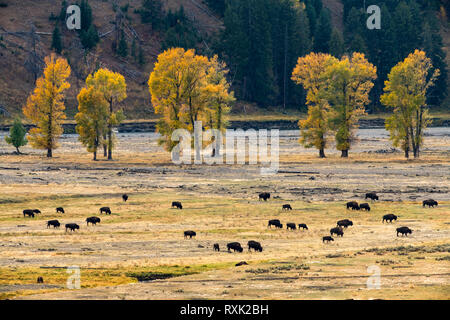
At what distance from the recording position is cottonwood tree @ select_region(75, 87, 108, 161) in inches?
3351

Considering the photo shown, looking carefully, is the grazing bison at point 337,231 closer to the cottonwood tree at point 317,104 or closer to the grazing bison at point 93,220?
the grazing bison at point 93,220

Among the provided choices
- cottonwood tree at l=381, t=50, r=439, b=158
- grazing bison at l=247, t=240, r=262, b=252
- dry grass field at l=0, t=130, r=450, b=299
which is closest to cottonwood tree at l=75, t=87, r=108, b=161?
dry grass field at l=0, t=130, r=450, b=299

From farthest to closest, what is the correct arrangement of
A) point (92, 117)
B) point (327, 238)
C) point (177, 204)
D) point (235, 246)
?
point (92, 117) → point (177, 204) → point (327, 238) → point (235, 246)

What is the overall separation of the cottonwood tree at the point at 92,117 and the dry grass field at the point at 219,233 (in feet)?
25.7

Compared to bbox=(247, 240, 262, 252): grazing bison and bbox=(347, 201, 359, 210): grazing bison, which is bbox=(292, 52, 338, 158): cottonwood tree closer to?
bbox=(347, 201, 359, 210): grazing bison

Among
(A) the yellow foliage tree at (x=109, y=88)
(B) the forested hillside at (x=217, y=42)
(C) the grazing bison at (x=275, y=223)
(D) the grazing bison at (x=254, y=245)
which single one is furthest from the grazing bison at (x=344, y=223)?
(B) the forested hillside at (x=217, y=42)

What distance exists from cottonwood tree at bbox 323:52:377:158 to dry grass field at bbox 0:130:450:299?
1049 centimetres

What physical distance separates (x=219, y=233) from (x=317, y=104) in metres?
54.6

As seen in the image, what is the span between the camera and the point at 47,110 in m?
92.2

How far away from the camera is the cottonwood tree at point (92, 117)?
279 feet

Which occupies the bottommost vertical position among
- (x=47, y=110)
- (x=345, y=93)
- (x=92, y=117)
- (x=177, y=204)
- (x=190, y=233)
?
(x=190, y=233)

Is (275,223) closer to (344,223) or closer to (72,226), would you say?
(344,223)

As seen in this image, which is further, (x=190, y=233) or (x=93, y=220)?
(x=93, y=220)

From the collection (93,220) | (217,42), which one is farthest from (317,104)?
(217,42)
